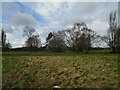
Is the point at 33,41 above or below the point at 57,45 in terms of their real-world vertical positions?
above

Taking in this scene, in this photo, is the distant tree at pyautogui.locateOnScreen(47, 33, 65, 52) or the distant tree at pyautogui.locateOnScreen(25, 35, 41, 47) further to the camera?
the distant tree at pyautogui.locateOnScreen(47, 33, 65, 52)

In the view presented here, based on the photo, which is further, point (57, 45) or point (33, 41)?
point (57, 45)

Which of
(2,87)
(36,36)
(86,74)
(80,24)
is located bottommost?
(2,87)

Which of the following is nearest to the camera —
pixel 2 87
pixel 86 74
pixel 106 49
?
pixel 2 87

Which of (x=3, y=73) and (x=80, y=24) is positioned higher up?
(x=80, y=24)

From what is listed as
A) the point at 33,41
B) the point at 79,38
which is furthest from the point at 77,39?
the point at 33,41

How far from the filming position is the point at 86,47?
2611cm

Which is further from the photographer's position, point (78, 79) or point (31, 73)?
point (31, 73)

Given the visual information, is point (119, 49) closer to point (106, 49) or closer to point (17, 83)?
point (106, 49)

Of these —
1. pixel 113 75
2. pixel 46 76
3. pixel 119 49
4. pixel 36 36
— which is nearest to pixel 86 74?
pixel 113 75

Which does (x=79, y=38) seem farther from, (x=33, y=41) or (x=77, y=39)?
(x=33, y=41)

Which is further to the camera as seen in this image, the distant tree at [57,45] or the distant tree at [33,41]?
the distant tree at [57,45]

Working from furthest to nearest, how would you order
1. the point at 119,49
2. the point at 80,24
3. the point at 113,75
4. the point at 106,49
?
1. the point at 80,24
2. the point at 106,49
3. the point at 119,49
4. the point at 113,75

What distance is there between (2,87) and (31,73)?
167cm
